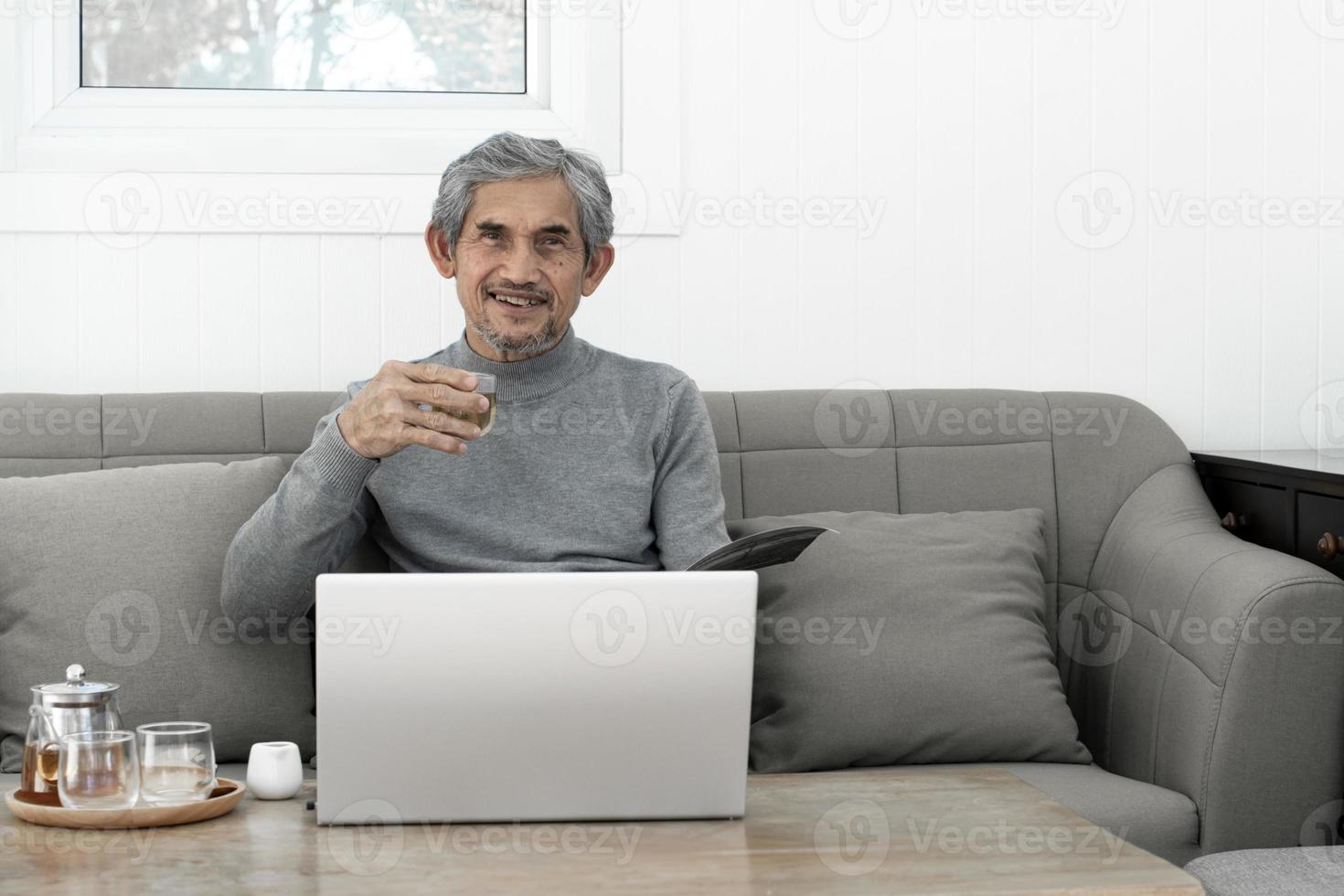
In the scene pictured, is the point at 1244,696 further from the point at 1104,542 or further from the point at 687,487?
the point at 687,487

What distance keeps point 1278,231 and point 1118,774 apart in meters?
1.15

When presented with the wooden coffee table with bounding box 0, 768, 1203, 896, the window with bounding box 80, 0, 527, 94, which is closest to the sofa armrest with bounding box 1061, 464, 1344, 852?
the wooden coffee table with bounding box 0, 768, 1203, 896

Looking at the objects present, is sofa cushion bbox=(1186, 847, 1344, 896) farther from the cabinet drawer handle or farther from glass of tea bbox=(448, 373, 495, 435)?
glass of tea bbox=(448, 373, 495, 435)

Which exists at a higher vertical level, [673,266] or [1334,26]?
[1334,26]

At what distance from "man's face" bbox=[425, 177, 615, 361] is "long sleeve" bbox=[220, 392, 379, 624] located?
10.9 inches

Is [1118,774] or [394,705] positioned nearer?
[394,705]

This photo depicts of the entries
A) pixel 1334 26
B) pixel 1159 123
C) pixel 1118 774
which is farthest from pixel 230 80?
pixel 1334 26

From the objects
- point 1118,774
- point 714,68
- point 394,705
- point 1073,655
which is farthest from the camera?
point 714,68

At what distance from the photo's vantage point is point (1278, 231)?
8.43ft

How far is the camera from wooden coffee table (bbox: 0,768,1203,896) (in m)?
1.05

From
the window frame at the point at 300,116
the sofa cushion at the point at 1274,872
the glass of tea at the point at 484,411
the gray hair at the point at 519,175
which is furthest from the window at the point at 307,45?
the sofa cushion at the point at 1274,872

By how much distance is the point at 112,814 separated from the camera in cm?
119

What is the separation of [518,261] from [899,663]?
77 cm

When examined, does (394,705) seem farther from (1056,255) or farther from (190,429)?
(1056,255)
